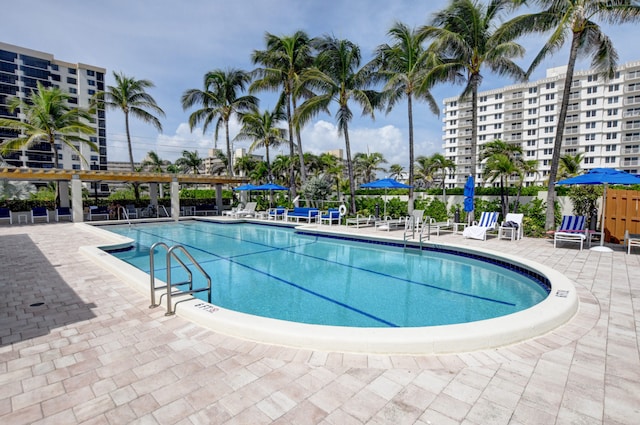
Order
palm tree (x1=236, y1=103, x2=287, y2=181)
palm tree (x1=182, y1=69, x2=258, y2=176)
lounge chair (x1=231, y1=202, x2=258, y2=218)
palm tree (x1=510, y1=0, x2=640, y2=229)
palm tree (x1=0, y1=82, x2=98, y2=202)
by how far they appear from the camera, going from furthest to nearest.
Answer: palm tree (x1=236, y1=103, x2=287, y2=181) → palm tree (x1=182, y1=69, x2=258, y2=176) → lounge chair (x1=231, y1=202, x2=258, y2=218) → palm tree (x1=0, y1=82, x2=98, y2=202) → palm tree (x1=510, y1=0, x2=640, y2=229)

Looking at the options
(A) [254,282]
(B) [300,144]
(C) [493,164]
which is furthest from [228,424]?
(B) [300,144]

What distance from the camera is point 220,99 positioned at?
25.2 metres

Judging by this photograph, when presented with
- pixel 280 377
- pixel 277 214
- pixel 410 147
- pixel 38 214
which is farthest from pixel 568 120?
pixel 38 214

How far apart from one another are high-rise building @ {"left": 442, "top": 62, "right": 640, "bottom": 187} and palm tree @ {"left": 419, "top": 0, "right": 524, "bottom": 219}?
33399 mm

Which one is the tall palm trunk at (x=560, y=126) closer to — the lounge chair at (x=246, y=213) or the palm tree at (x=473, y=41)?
the palm tree at (x=473, y=41)

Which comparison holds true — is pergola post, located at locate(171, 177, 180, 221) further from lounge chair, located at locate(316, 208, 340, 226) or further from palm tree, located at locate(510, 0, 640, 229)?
palm tree, located at locate(510, 0, 640, 229)

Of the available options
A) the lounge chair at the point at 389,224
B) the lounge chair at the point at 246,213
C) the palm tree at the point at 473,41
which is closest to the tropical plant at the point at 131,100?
the lounge chair at the point at 246,213

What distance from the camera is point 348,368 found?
2980mm

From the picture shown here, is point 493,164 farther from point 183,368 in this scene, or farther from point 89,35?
point 89,35

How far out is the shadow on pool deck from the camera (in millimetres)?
3891

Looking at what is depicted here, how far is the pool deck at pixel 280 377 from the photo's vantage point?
235cm

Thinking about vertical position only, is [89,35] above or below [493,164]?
above

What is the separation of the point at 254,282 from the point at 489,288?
5.21m

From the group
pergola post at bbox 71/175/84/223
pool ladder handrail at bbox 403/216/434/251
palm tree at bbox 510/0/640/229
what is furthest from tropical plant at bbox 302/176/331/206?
pergola post at bbox 71/175/84/223
